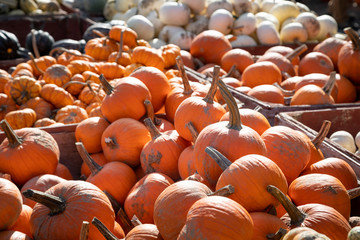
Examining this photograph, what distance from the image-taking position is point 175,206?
1515mm

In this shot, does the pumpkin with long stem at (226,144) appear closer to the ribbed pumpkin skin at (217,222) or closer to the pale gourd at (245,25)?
the ribbed pumpkin skin at (217,222)

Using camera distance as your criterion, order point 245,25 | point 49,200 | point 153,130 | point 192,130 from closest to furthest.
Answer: point 49,200 < point 192,130 < point 153,130 < point 245,25

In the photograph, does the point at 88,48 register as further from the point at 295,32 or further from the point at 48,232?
the point at 48,232

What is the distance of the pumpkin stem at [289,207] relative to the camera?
1446mm

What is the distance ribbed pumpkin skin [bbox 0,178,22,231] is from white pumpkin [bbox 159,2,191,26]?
482 centimetres

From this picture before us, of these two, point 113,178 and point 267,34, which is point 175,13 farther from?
point 113,178

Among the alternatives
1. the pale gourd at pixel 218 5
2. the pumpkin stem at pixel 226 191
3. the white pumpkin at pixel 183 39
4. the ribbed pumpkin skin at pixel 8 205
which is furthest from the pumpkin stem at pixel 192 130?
the pale gourd at pixel 218 5

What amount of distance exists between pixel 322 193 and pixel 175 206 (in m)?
0.65

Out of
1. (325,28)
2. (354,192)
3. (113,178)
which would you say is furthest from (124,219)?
(325,28)

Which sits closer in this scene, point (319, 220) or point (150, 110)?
point (319, 220)

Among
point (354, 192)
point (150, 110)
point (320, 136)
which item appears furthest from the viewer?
point (150, 110)

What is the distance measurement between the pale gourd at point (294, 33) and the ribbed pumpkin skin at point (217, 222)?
16.4 ft

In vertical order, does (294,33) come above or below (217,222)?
below

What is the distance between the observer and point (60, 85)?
3.96 meters
